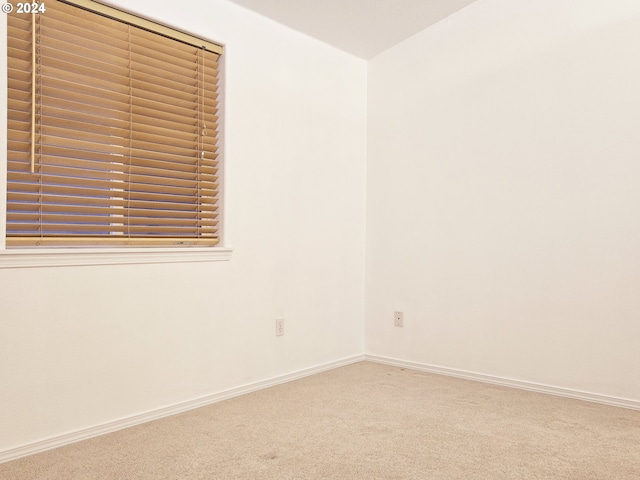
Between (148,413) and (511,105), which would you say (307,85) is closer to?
(511,105)

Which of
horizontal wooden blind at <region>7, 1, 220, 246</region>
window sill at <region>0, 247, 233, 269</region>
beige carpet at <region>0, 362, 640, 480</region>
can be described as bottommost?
beige carpet at <region>0, 362, 640, 480</region>

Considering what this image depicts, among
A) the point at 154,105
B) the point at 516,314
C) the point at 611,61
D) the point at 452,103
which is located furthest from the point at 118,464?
the point at 611,61

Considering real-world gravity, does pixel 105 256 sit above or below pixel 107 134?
below

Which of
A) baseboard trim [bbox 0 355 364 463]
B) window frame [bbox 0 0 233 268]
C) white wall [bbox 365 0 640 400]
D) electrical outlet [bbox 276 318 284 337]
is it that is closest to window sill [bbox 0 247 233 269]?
window frame [bbox 0 0 233 268]

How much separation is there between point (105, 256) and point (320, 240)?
1.49 metres

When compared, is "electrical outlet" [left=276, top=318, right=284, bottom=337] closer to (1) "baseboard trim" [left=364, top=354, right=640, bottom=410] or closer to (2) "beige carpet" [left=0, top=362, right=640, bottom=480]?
(2) "beige carpet" [left=0, top=362, right=640, bottom=480]

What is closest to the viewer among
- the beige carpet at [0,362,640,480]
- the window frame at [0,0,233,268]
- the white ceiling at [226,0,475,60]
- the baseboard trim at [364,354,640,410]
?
the beige carpet at [0,362,640,480]

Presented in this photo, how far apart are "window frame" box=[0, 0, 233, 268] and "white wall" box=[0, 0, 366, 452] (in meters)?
0.04

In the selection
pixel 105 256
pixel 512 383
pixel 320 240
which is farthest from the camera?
pixel 320 240

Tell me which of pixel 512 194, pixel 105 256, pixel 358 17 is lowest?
pixel 105 256

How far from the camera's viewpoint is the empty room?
2127 millimetres

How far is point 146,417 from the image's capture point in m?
2.46

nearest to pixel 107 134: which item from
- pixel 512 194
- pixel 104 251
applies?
pixel 104 251

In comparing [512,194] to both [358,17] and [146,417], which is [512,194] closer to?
[358,17]
